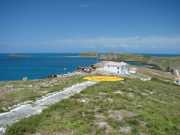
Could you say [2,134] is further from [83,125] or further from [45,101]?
[45,101]

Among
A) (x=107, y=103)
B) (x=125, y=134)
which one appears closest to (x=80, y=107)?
(x=107, y=103)

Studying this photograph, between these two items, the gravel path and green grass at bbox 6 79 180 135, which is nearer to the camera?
green grass at bbox 6 79 180 135

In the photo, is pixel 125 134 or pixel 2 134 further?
pixel 125 134

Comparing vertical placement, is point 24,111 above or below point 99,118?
above

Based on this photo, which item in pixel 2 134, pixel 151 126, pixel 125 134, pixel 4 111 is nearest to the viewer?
pixel 2 134

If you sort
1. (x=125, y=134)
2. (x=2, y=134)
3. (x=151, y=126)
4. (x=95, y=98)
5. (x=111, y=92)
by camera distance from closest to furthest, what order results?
(x=2, y=134)
(x=125, y=134)
(x=151, y=126)
(x=95, y=98)
(x=111, y=92)

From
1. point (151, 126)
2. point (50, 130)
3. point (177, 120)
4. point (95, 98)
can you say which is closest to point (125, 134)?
point (151, 126)

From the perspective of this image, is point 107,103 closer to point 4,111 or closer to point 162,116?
point 162,116

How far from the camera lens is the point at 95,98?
22.7m

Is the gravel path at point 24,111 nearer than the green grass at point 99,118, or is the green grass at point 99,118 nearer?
the green grass at point 99,118

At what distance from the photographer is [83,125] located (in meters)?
16.1

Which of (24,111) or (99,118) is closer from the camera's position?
(99,118)

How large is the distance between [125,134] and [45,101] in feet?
26.6

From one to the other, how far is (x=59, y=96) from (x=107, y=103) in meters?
4.53
